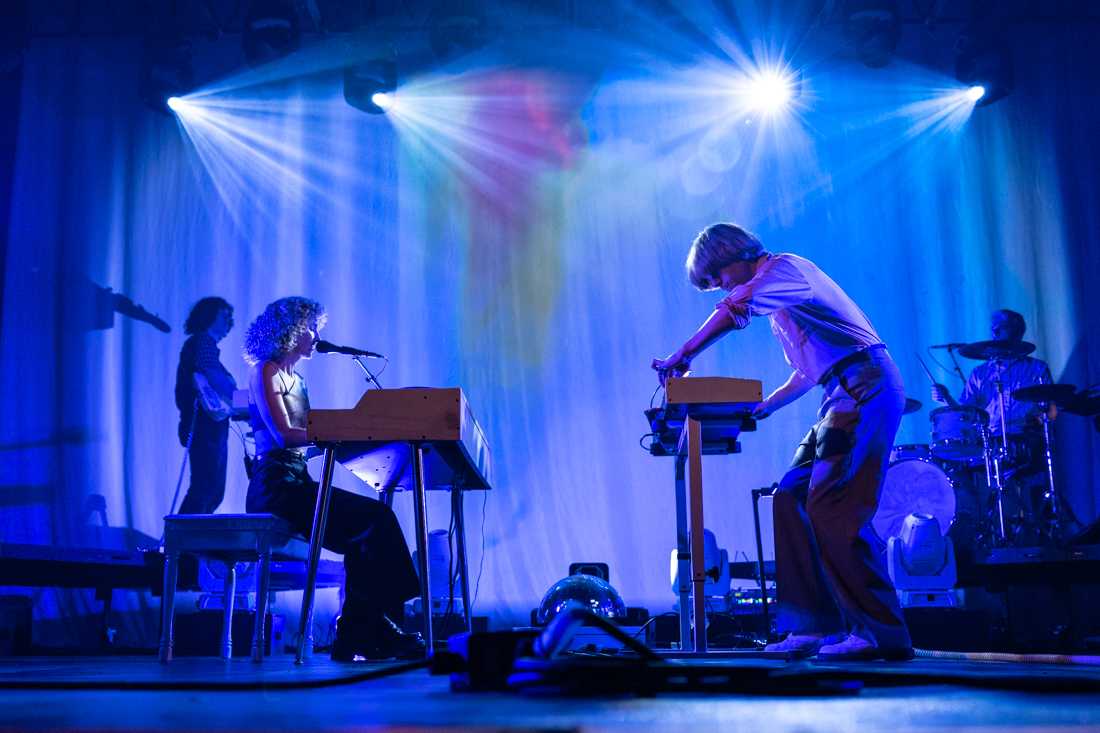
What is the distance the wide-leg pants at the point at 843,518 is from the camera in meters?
2.86

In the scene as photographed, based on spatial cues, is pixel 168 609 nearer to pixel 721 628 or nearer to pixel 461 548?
pixel 461 548

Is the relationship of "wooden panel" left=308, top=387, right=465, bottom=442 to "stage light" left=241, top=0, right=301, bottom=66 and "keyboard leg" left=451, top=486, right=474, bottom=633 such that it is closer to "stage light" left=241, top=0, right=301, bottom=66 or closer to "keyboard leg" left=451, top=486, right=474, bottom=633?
"keyboard leg" left=451, top=486, right=474, bottom=633

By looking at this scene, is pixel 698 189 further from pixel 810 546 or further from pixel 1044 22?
pixel 810 546

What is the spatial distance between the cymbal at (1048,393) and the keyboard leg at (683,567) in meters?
3.05

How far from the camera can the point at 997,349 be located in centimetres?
632

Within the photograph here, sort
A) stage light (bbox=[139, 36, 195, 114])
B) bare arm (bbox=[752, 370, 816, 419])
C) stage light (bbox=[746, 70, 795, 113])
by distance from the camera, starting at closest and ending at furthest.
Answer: bare arm (bbox=[752, 370, 816, 419]) < stage light (bbox=[139, 36, 195, 114]) < stage light (bbox=[746, 70, 795, 113])

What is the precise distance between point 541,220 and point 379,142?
1348 millimetres

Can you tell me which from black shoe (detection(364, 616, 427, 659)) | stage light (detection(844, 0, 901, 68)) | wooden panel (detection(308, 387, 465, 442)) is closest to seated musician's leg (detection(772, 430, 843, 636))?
wooden panel (detection(308, 387, 465, 442))

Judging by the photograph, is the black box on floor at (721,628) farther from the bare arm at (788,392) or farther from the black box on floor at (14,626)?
the black box on floor at (14,626)

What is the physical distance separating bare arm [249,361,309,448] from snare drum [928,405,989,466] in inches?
163

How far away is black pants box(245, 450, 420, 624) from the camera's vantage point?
3.46 metres

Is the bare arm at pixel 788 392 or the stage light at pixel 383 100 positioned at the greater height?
the stage light at pixel 383 100

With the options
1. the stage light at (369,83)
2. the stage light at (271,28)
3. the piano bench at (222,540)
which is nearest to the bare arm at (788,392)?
the piano bench at (222,540)

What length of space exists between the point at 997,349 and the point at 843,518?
4.02 meters
